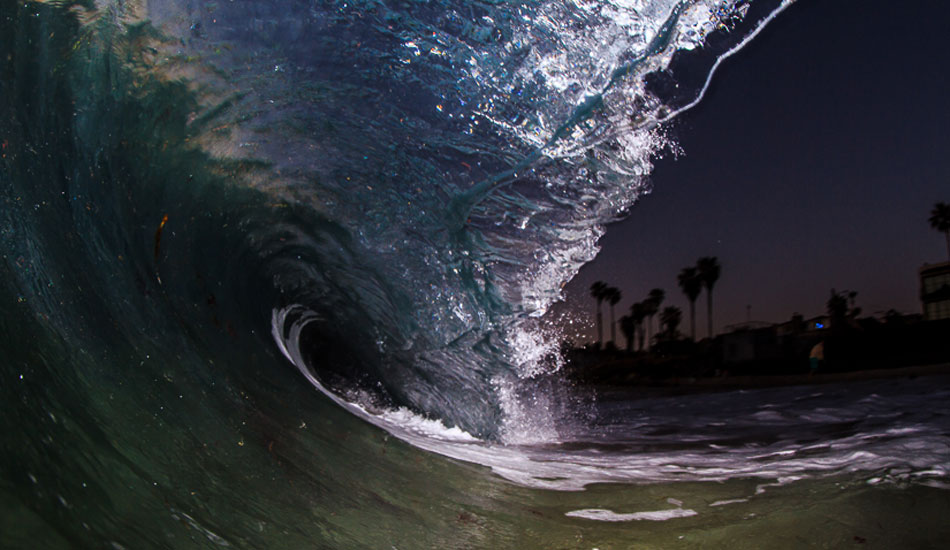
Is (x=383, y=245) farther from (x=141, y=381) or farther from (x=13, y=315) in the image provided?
(x=13, y=315)

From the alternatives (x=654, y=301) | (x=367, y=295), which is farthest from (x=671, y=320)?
(x=367, y=295)

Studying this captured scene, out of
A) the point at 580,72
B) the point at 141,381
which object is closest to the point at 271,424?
the point at 141,381

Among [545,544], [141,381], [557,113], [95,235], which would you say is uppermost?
[557,113]

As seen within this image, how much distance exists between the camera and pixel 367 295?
5027 mm

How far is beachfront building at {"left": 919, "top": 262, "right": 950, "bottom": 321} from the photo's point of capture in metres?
3.27

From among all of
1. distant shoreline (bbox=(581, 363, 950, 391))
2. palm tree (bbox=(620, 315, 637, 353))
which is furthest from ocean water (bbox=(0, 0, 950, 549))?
palm tree (bbox=(620, 315, 637, 353))

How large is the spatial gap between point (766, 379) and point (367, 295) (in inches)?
119

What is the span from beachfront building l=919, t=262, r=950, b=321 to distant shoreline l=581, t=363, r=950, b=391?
18.3 inches

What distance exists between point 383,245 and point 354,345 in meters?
1.69

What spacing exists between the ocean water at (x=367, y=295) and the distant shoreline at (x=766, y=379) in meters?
0.16

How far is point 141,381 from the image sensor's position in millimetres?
2289

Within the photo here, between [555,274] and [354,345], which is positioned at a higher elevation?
[555,274]

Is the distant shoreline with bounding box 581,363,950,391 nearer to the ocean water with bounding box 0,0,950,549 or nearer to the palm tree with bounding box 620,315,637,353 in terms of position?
the ocean water with bounding box 0,0,950,549

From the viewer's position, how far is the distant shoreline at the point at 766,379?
3764mm
